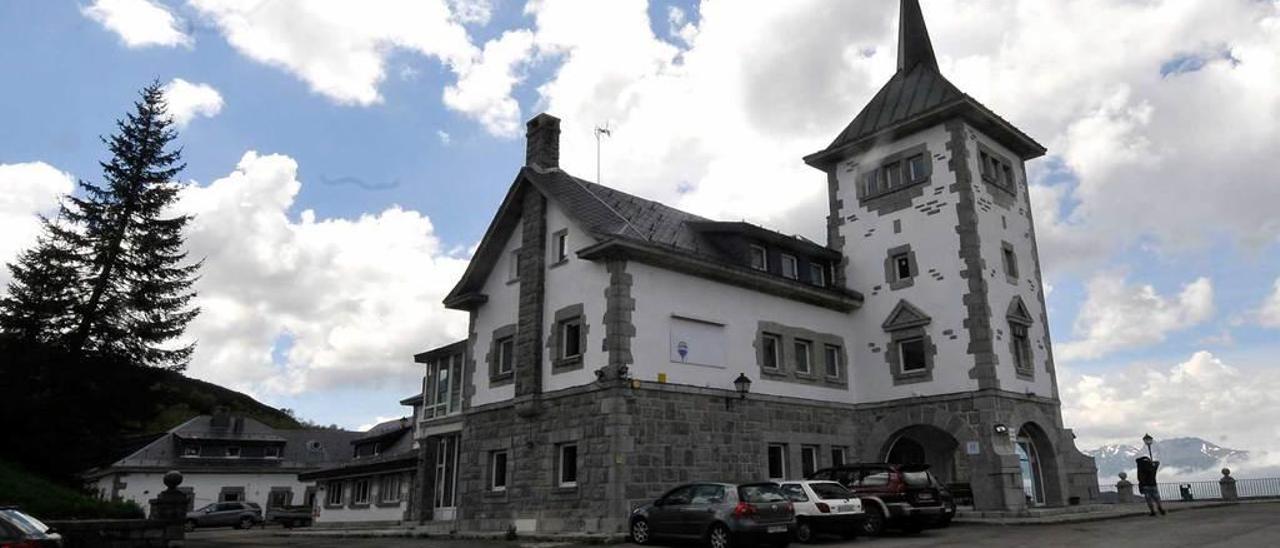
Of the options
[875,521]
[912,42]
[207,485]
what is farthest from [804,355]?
[207,485]

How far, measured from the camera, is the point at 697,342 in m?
22.5

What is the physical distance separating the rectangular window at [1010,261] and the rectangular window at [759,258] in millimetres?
7630

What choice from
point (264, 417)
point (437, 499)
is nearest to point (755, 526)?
point (437, 499)

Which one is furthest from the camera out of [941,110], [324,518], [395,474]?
[324,518]

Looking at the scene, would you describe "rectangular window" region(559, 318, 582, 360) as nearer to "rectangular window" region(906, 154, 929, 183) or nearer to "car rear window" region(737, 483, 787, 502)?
"car rear window" region(737, 483, 787, 502)

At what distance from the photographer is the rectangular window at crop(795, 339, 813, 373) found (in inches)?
1009

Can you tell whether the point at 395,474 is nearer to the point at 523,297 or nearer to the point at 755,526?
the point at 523,297

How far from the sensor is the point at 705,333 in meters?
22.8

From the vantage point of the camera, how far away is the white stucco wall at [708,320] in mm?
21469

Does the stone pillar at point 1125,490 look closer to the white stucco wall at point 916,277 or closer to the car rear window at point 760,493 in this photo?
the white stucco wall at point 916,277

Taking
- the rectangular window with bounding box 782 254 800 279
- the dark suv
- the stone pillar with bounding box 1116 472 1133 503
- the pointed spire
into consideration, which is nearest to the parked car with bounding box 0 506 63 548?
the dark suv

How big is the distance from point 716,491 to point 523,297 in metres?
9.98

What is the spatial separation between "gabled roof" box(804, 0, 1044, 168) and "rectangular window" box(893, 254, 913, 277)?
4203mm

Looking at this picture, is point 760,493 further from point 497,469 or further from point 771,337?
point 497,469
